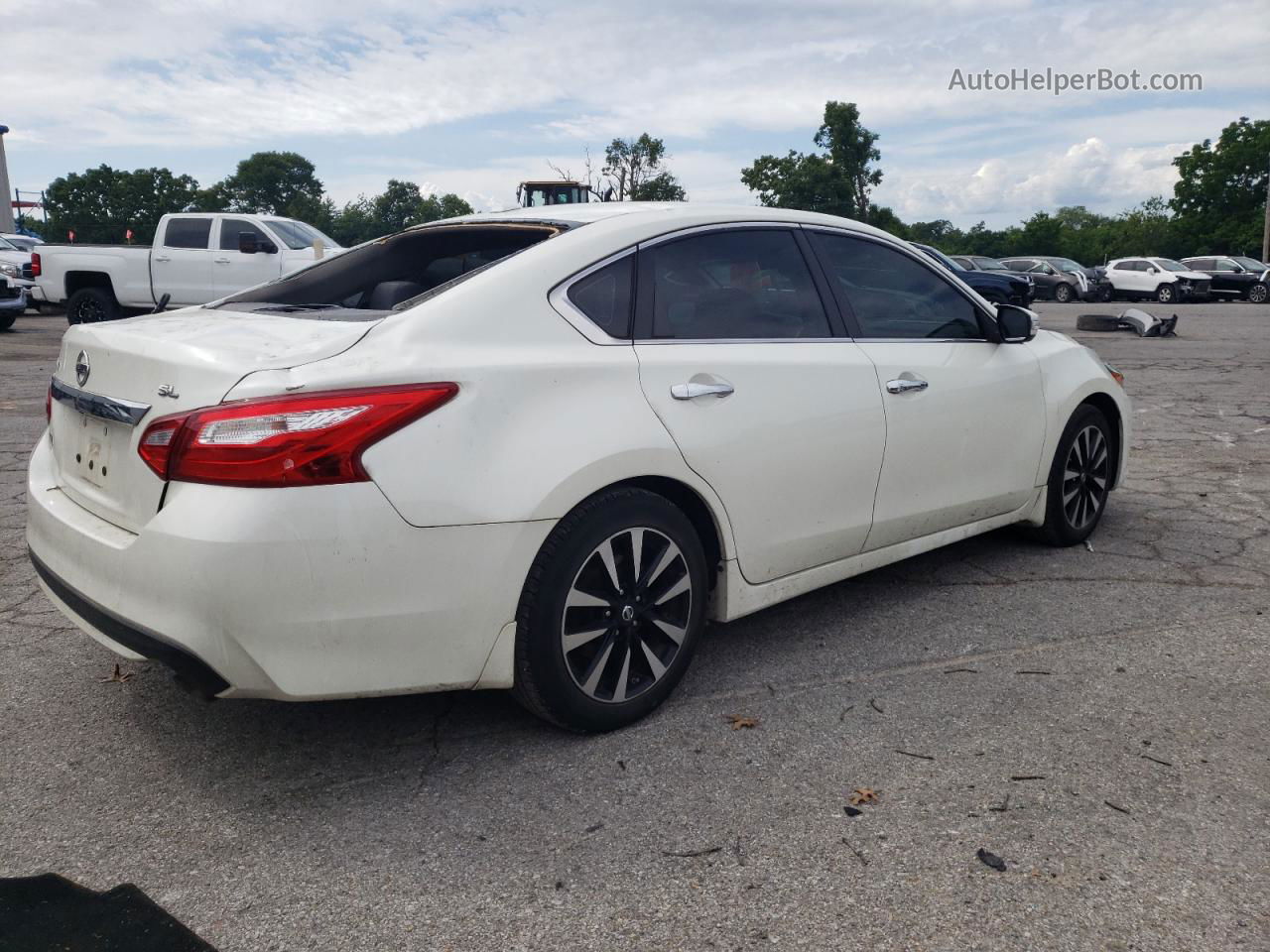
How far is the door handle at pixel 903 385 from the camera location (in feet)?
12.7

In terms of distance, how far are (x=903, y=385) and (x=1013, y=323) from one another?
890 mm

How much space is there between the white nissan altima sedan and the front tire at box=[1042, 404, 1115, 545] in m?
0.83

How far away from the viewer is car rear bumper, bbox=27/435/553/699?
2543mm

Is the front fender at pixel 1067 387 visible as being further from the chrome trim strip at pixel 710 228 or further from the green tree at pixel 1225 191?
Result: the green tree at pixel 1225 191

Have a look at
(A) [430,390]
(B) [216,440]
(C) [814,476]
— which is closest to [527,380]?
(A) [430,390]

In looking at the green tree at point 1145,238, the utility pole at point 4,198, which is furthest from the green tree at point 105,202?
the green tree at point 1145,238

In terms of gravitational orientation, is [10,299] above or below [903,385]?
above

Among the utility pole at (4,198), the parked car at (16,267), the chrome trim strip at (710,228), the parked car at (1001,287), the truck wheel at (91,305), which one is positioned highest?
the utility pole at (4,198)

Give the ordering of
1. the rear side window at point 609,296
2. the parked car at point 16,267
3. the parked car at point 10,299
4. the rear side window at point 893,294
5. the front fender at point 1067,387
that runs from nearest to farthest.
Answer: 1. the rear side window at point 609,296
2. the rear side window at point 893,294
3. the front fender at point 1067,387
4. the parked car at point 10,299
5. the parked car at point 16,267

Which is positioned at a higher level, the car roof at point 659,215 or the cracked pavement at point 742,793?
the car roof at point 659,215

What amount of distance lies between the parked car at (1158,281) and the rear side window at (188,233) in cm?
2842

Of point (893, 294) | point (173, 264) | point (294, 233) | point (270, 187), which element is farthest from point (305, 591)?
point (270, 187)

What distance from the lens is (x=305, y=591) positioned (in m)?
2.57

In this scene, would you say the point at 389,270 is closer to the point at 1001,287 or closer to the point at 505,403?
the point at 505,403
